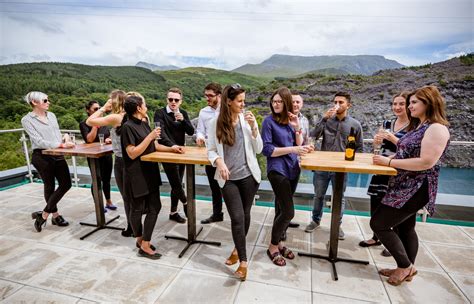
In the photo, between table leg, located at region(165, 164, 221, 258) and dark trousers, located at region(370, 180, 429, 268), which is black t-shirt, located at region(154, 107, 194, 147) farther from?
dark trousers, located at region(370, 180, 429, 268)

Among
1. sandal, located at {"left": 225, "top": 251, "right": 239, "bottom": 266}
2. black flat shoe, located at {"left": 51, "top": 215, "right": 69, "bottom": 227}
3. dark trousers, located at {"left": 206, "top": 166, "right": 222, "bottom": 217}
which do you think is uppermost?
dark trousers, located at {"left": 206, "top": 166, "right": 222, "bottom": 217}

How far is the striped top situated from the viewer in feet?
8.88

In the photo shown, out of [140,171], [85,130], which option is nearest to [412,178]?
[140,171]

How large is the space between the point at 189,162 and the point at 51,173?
1908 mm

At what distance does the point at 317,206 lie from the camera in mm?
2895

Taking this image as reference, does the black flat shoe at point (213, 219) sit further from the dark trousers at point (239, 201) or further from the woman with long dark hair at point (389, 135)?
the woman with long dark hair at point (389, 135)

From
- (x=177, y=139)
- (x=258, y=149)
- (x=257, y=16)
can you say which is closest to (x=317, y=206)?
(x=258, y=149)

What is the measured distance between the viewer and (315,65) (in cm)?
7719

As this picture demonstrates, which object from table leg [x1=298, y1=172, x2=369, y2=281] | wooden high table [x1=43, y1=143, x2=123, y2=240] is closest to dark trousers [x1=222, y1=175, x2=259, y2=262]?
table leg [x1=298, y1=172, x2=369, y2=281]

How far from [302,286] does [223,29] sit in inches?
1641

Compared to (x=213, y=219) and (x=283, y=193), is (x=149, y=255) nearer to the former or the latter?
(x=213, y=219)

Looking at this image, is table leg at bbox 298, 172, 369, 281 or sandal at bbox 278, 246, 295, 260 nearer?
table leg at bbox 298, 172, 369, 281

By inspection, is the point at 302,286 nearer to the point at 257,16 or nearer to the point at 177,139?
the point at 177,139

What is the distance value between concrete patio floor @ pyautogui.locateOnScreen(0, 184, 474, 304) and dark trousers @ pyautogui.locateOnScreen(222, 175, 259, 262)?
0.38m
